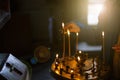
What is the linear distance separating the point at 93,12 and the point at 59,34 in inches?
48.3

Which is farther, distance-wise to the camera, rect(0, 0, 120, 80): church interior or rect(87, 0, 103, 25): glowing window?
rect(87, 0, 103, 25): glowing window

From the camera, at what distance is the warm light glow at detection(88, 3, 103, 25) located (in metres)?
8.23

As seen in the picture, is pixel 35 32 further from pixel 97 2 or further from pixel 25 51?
pixel 97 2

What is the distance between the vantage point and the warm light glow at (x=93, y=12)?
8234mm

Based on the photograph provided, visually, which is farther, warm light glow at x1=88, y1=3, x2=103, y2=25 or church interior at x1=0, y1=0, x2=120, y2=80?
warm light glow at x1=88, y1=3, x2=103, y2=25

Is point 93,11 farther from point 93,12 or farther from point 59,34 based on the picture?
point 59,34

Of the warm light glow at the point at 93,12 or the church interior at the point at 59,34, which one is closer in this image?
the church interior at the point at 59,34

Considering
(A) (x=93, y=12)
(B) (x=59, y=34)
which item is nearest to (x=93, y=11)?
(A) (x=93, y=12)

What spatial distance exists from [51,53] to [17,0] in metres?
1.68

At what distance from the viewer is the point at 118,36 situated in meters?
6.05

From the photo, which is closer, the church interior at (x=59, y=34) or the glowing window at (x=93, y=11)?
the church interior at (x=59, y=34)

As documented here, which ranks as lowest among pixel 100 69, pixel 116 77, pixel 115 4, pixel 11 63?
pixel 116 77

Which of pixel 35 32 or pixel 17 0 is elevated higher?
pixel 17 0

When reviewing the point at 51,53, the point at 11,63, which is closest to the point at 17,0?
the point at 51,53
